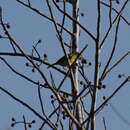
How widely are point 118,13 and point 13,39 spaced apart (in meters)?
1.20

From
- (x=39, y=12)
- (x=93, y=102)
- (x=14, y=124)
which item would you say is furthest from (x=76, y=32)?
(x=93, y=102)

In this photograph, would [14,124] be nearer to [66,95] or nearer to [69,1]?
[66,95]

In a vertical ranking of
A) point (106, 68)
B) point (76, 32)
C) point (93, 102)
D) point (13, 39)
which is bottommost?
point (93, 102)

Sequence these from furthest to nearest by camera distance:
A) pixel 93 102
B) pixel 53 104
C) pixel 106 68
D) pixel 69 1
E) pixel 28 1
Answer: pixel 69 1 < pixel 28 1 < pixel 53 104 < pixel 106 68 < pixel 93 102

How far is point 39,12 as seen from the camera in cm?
515

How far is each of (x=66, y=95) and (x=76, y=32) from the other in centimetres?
78

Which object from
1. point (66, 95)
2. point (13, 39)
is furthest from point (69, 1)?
point (13, 39)

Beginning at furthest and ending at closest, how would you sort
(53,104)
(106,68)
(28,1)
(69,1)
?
(69,1) → (28,1) → (53,104) → (106,68)

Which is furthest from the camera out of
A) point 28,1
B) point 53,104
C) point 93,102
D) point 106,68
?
point 28,1

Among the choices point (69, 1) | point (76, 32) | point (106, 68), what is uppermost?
point (69, 1)

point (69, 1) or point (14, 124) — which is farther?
point (69, 1)

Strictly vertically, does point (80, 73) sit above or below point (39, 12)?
below

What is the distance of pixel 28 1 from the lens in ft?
16.8

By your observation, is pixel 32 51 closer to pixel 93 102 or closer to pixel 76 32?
pixel 76 32
